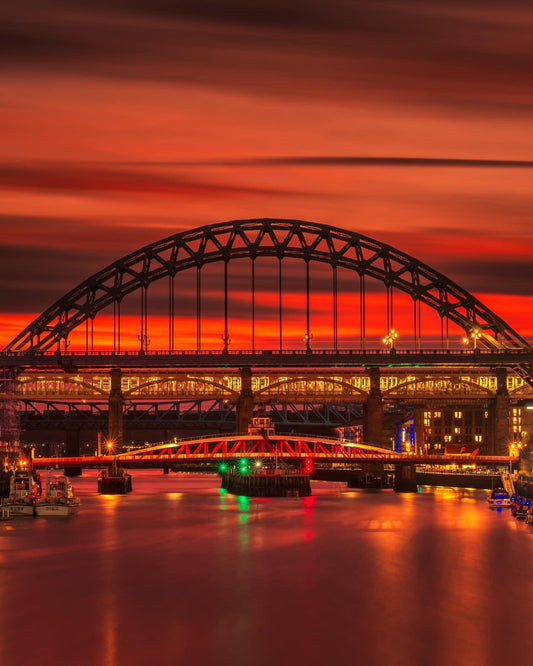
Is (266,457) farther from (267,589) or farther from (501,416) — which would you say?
(267,589)

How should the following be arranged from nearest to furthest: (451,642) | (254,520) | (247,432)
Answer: (451,642) → (254,520) → (247,432)

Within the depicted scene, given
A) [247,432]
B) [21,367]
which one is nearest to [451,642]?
[247,432]

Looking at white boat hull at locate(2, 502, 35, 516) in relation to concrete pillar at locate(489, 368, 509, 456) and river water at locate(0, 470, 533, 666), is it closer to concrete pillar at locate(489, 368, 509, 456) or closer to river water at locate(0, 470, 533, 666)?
river water at locate(0, 470, 533, 666)

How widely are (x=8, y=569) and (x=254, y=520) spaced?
3938 cm

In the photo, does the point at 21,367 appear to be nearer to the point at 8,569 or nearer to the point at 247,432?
the point at 247,432

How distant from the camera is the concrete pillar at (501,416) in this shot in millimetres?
168000

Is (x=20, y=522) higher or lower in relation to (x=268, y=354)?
lower

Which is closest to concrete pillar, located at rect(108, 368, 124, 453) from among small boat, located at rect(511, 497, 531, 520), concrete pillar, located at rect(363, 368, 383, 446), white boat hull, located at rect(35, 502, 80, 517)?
concrete pillar, located at rect(363, 368, 383, 446)

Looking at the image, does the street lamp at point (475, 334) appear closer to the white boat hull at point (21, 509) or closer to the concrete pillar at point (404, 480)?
the concrete pillar at point (404, 480)

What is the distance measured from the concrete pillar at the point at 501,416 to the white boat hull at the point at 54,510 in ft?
239

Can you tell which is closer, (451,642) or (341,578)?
(451,642)

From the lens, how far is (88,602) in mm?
65562

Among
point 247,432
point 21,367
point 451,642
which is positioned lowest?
point 451,642

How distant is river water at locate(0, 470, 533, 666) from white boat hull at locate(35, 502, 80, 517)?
260 centimetres
